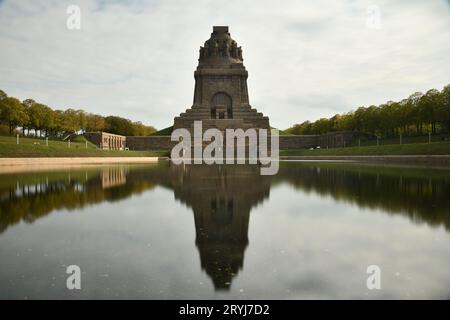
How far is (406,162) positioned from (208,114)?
35849 millimetres

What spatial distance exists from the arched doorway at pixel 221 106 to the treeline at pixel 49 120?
23.7 meters

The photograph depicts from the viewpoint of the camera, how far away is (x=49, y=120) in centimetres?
5953

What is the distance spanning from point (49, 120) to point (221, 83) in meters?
28.3

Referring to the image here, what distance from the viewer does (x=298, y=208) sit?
998 cm

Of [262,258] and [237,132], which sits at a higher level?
[237,132]

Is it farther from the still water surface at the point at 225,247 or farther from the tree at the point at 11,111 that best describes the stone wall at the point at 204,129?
the still water surface at the point at 225,247

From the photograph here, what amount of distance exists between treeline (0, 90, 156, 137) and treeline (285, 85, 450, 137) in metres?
46.6

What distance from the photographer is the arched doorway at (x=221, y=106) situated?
67125mm

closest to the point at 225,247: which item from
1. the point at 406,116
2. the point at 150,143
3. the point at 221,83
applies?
the point at 406,116

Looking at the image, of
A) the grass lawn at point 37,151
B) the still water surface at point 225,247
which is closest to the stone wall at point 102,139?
the grass lawn at point 37,151

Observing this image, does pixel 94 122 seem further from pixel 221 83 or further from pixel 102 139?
pixel 221 83

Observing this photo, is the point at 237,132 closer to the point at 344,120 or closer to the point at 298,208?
the point at 344,120

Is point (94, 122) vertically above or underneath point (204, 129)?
above
